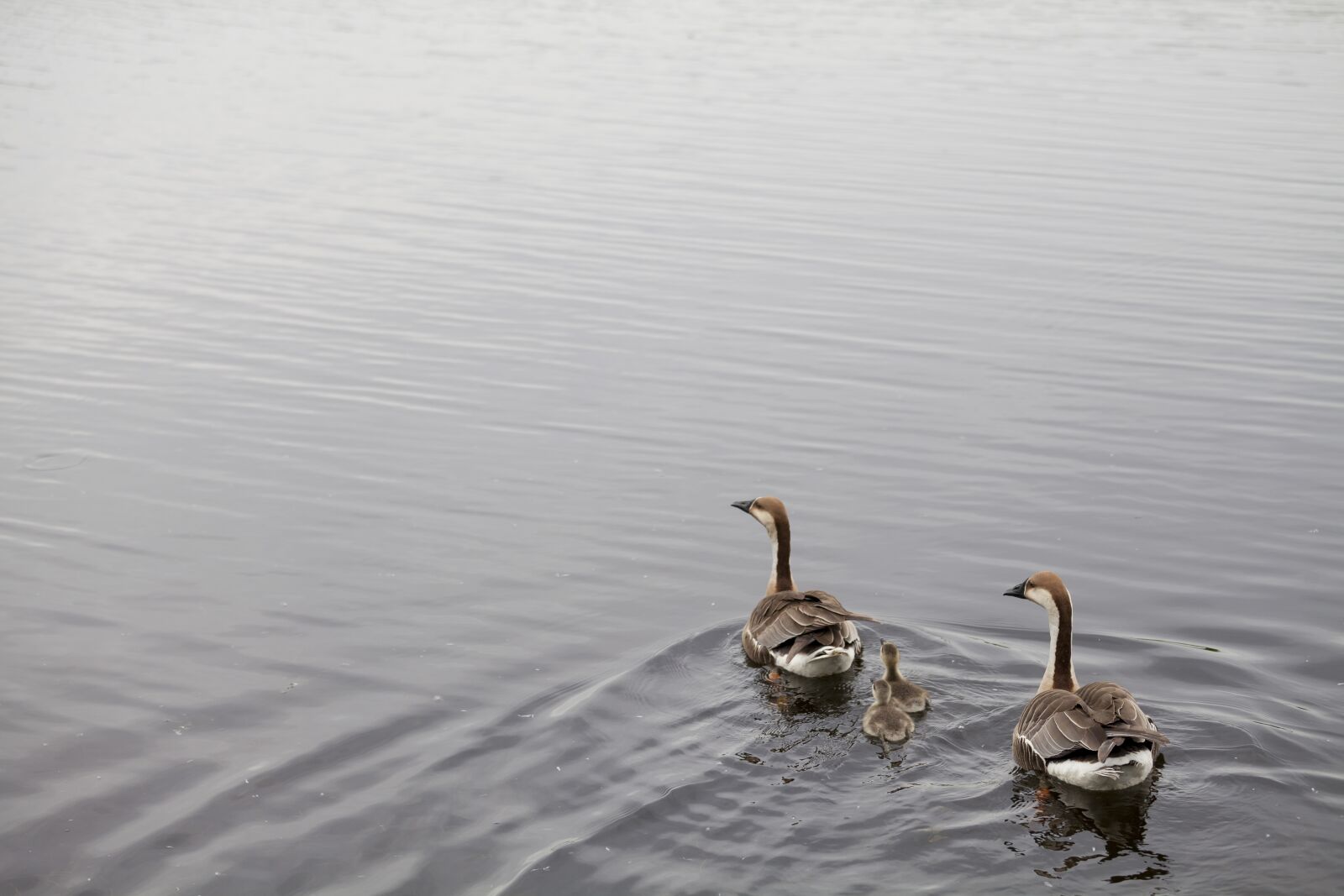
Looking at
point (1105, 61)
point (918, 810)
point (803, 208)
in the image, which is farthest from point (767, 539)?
point (1105, 61)

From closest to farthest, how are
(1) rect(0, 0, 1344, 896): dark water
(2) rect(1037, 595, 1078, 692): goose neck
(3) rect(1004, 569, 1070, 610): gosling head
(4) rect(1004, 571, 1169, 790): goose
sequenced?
(4) rect(1004, 571, 1169, 790): goose
(1) rect(0, 0, 1344, 896): dark water
(2) rect(1037, 595, 1078, 692): goose neck
(3) rect(1004, 569, 1070, 610): gosling head

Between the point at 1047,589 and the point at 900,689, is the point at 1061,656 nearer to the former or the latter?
the point at 1047,589

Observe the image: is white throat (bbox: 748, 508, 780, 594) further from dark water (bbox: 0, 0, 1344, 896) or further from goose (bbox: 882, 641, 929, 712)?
goose (bbox: 882, 641, 929, 712)

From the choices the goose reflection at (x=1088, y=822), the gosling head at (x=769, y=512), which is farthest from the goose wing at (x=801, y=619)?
the goose reflection at (x=1088, y=822)

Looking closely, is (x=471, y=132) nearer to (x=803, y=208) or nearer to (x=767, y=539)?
(x=803, y=208)

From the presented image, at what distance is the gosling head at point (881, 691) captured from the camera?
9984 mm

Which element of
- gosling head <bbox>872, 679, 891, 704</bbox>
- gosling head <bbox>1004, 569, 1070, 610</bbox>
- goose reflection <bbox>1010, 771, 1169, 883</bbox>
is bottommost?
goose reflection <bbox>1010, 771, 1169, 883</bbox>

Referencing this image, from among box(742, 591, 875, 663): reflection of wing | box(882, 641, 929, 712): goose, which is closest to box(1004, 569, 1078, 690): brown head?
box(882, 641, 929, 712): goose

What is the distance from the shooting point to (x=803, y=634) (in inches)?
423

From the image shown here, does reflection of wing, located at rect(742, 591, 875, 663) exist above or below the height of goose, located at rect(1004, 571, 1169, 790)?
above

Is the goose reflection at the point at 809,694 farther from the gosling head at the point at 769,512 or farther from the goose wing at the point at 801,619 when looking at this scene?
the gosling head at the point at 769,512

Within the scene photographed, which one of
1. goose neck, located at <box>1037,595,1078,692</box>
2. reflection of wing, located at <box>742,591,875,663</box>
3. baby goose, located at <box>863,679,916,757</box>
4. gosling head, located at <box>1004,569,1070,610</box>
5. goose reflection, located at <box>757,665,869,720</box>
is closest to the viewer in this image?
baby goose, located at <box>863,679,916,757</box>

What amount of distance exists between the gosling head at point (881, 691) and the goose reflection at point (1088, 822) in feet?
3.64

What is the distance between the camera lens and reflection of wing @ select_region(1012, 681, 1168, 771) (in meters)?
8.73
